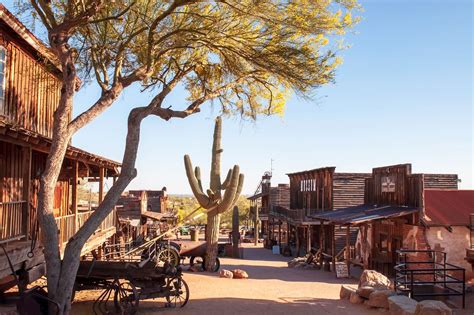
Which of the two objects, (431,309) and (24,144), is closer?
(24,144)

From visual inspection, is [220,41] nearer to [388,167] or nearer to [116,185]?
[116,185]

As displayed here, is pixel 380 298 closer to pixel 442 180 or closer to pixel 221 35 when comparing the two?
pixel 221 35

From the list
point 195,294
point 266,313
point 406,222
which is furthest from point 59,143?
point 406,222

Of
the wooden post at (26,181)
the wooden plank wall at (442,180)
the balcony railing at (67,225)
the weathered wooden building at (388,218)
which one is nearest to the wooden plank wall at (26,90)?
the wooden post at (26,181)

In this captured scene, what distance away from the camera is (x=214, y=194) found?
2266cm

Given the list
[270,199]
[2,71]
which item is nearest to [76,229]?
[2,71]

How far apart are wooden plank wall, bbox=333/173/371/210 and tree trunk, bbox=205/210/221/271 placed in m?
8.64

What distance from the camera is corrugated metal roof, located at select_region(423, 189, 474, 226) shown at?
18469 millimetres

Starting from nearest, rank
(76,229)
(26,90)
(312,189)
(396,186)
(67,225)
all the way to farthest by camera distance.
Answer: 1. (67,225)
2. (26,90)
3. (76,229)
4. (396,186)
5. (312,189)

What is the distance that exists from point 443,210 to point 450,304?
23.4 feet

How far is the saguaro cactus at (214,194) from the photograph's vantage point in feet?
69.2

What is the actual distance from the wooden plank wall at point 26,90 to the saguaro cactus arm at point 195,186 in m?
7.75

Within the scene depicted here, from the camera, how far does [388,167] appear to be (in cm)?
2180

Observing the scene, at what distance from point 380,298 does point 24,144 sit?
9.42m
